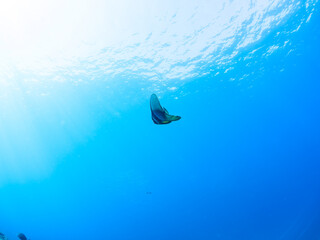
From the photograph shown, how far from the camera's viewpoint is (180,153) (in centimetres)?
4866

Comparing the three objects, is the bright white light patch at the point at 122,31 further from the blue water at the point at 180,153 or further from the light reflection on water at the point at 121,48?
the blue water at the point at 180,153

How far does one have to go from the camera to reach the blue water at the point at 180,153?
81.7ft

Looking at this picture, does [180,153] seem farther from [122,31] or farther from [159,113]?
[159,113]

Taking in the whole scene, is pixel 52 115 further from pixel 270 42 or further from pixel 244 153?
pixel 244 153

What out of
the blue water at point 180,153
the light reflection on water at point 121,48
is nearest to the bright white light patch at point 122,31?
the light reflection on water at point 121,48

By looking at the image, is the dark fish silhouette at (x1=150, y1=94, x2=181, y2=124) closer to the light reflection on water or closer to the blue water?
the light reflection on water

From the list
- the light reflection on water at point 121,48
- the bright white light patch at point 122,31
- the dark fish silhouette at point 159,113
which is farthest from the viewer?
the light reflection on water at point 121,48

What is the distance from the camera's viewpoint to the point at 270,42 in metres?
20.1

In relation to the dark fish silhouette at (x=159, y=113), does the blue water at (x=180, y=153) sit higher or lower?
higher

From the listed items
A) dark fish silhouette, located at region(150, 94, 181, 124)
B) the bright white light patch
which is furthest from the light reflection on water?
dark fish silhouette, located at region(150, 94, 181, 124)

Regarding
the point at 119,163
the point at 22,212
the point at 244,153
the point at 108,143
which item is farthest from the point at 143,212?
the point at 22,212

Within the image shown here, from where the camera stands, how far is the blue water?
2491cm

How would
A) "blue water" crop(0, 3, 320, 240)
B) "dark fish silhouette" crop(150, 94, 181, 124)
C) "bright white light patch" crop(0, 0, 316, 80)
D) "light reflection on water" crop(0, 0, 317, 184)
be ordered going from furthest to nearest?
"blue water" crop(0, 3, 320, 240) < "light reflection on water" crop(0, 0, 317, 184) < "bright white light patch" crop(0, 0, 316, 80) < "dark fish silhouette" crop(150, 94, 181, 124)

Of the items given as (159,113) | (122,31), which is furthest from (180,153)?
(159,113)
